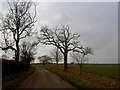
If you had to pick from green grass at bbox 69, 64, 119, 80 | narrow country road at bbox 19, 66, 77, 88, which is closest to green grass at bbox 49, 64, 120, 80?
green grass at bbox 69, 64, 119, 80

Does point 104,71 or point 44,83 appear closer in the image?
point 44,83

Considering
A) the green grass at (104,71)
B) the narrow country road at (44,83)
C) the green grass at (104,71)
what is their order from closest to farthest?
the narrow country road at (44,83) < the green grass at (104,71) < the green grass at (104,71)

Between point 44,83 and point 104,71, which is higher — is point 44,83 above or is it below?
above

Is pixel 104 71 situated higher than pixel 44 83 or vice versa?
pixel 44 83

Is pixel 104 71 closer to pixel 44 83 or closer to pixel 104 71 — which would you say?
pixel 104 71

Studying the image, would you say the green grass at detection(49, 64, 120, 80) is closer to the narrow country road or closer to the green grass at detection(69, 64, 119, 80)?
the green grass at detection(69, 64, 119, 80)

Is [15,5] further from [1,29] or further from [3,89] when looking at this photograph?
[3,89]

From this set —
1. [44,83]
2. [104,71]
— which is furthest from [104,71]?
[44,83]

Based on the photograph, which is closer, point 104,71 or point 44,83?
point 44,83

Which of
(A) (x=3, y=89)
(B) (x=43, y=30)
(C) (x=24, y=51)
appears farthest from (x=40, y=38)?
(A) (x=3, y=89)

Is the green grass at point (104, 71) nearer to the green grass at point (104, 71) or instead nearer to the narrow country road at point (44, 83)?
the green grass at point (104, 71)

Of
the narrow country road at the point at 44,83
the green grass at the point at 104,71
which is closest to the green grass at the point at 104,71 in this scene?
the green grass at the point at 104,71

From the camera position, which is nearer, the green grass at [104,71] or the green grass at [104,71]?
the green grass at [104,71]

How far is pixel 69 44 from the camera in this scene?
57125 millimetres
